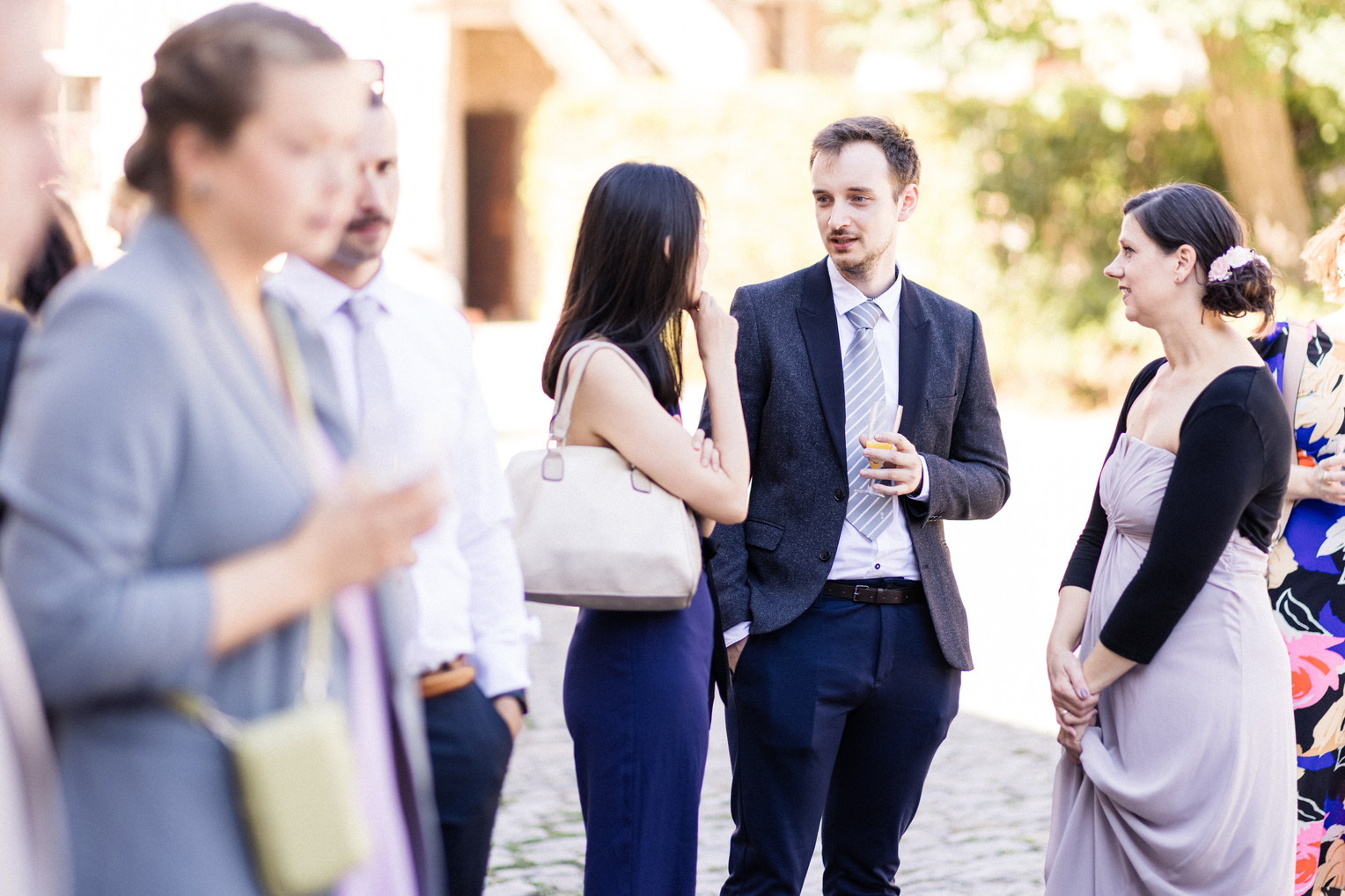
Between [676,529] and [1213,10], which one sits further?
[1213,10]

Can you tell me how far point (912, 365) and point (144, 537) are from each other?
2483 mm

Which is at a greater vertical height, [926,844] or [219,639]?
[219,639]

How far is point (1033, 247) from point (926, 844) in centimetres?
1358

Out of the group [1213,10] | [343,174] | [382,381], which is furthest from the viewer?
[1213,10]

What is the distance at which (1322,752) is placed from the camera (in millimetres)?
3893

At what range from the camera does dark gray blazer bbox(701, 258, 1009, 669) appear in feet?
11.8

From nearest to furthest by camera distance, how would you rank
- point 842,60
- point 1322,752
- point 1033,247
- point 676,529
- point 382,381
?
1. point 382,381
2. point 676,529
3. point 1322,752
4. point 1033,247
5. point 842,60

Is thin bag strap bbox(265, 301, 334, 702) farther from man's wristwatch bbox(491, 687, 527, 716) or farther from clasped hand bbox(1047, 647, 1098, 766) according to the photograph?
clasped hand bbox(1047, 647, 1098, 766)

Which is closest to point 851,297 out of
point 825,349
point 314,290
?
point 825,349

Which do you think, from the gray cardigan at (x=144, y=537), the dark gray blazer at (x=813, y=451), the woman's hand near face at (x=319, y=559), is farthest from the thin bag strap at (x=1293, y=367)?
the gray cardigan at (x=144, y=537)

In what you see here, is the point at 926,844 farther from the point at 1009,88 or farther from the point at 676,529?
the point at 1009,88

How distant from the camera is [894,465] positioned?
3.50 m

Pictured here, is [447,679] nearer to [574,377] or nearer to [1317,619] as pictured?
[574,377]

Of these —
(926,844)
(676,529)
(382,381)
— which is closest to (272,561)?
(382,381)
